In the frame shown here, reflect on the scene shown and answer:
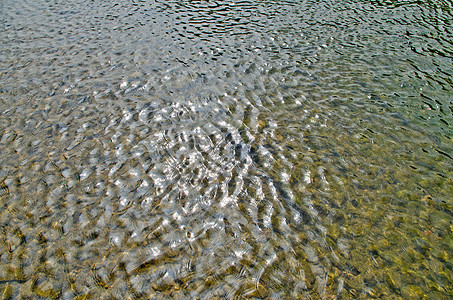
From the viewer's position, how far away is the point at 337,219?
31.2 feet

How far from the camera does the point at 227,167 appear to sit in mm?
11461

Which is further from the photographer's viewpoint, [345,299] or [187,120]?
[187,120]

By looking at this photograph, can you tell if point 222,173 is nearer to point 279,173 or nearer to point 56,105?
point 279,173

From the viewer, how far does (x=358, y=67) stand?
18.5 metres

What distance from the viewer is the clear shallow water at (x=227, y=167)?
813 centimetres

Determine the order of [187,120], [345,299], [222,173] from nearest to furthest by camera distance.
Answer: [345,299], [222,173], [187,120]

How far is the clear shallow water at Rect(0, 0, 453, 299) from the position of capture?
8.13 metres

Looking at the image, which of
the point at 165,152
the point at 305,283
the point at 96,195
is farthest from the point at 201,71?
the point at 305,283

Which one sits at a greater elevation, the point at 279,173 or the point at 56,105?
the point at 279,173

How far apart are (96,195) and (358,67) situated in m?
16.2

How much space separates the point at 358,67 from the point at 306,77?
11.7ft

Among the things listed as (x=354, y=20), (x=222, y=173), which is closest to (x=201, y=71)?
(x=222, y=173)

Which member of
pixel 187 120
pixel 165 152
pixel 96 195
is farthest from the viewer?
pixel 187 120

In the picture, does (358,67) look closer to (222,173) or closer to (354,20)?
(354,20)
